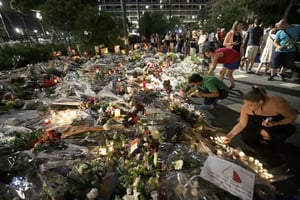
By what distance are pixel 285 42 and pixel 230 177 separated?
5154 millimetres

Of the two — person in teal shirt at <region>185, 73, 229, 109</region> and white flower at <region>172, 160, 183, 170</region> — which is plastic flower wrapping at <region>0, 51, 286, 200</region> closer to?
white flower at <region>172, 160, 183, 170</region>

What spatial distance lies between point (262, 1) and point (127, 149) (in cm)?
1393

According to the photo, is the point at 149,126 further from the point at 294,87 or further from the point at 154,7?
the point at 154,7

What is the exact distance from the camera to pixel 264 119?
2971 mm

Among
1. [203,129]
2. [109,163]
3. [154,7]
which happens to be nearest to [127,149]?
[109,163]

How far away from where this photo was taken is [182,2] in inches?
2896

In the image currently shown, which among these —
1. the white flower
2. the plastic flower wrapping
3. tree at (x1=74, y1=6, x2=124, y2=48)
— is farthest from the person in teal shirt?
tree at (x1=74, y1=6, x2=124, y2=48)

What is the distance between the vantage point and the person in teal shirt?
421 centimetres

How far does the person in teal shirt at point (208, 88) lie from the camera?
4207 mm

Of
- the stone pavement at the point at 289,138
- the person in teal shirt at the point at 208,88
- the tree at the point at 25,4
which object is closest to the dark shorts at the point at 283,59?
the stone pavement at the point at 289,138

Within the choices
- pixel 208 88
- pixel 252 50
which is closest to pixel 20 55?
pixel 208 88

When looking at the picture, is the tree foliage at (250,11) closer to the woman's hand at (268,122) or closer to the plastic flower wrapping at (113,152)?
the plastic flower wrapping at (113,152)

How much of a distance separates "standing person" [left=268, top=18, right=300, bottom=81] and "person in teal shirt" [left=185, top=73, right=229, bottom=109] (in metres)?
2.40

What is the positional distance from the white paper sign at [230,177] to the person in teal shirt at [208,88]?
100 inches
